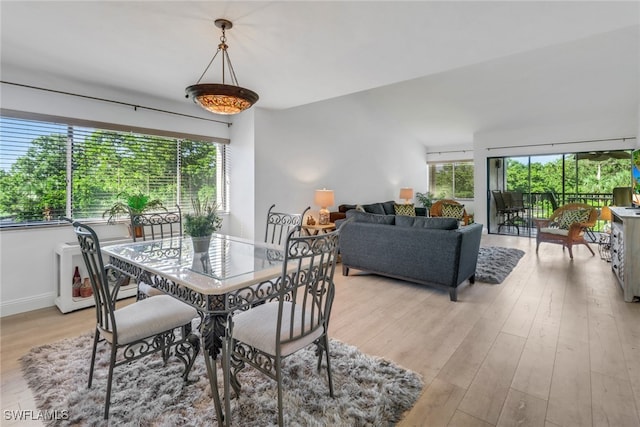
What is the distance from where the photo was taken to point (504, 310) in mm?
3057

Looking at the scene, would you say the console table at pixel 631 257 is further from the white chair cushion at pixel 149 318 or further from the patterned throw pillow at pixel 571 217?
the white chair cushion at pixel 149 318

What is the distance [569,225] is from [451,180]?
13.0 feet

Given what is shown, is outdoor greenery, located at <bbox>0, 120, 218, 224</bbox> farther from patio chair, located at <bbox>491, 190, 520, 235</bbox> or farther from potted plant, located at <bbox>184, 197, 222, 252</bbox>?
patio chair, located at <bbox>491, 190, 520, 235</bbox>

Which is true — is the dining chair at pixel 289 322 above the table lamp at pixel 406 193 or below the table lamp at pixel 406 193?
below

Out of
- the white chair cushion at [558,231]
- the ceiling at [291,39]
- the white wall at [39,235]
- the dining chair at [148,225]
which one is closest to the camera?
the ceiling at [291,39]

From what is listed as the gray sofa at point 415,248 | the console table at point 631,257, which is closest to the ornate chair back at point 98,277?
the gray sofa at point 415,248

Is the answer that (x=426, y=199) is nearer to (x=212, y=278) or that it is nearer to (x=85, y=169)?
(x=85, y=169)

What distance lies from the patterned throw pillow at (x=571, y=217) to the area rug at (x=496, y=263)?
0.90 metres

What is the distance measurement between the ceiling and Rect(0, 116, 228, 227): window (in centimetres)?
53

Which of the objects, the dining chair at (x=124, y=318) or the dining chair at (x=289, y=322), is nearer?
the dining chair at (x=289, y=322)

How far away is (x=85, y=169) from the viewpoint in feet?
11.1

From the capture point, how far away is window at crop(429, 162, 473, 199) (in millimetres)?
8867

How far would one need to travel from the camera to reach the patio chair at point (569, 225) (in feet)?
16.5

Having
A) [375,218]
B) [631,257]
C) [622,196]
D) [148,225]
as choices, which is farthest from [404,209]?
[148,225]
